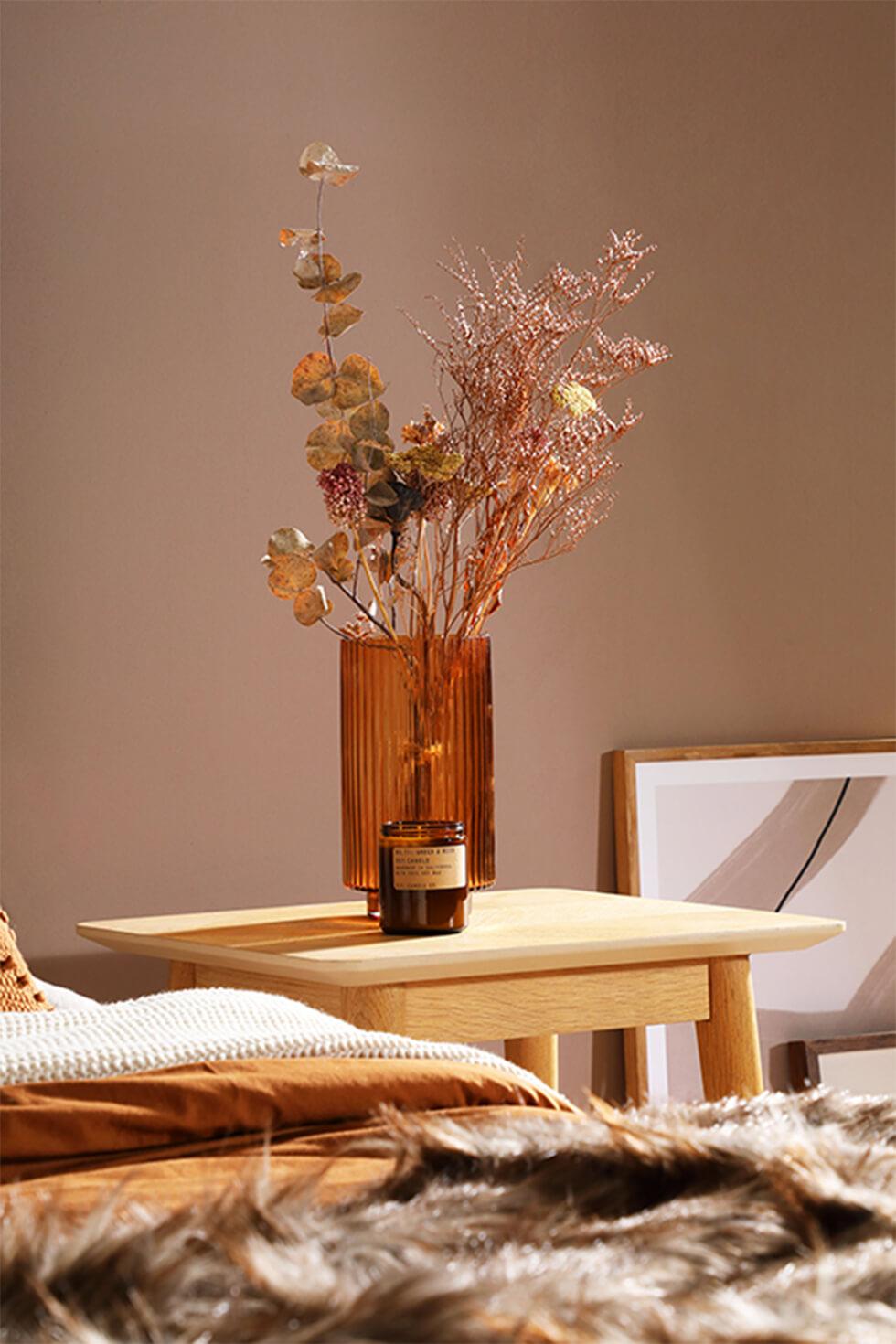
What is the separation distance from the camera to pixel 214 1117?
3.29 ft

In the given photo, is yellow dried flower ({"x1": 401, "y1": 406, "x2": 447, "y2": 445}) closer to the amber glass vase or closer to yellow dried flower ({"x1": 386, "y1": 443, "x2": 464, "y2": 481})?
yellow dried flower ({"x1": 386, "y1": 443, "x2": 464, "y2": 481})

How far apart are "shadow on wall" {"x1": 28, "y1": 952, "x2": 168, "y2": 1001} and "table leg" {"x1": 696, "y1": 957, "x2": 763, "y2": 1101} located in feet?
3.08

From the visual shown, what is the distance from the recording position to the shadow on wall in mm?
2492

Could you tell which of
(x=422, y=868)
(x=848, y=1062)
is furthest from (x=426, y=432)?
(x=848, y=1062)

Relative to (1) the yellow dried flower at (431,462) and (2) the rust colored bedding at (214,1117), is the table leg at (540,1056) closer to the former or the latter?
(1) the yellow dried flower at (431,462)

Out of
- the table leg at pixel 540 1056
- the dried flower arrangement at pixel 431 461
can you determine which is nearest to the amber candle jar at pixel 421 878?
the dried flower arrangement at pixel 431 461

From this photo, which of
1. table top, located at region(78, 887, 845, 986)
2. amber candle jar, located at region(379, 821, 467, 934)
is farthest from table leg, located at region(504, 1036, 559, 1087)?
amber candle jar, located at region(379, 821, 467, 934)

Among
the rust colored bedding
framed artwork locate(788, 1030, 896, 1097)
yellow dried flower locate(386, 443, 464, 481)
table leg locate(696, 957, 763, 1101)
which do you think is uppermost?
yellow dried flower locate(386, 443, 464, 481)

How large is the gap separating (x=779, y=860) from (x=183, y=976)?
127 cm

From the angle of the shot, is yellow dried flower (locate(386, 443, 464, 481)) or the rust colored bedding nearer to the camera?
the rust colored bedding

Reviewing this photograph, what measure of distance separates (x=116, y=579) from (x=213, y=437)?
27cm

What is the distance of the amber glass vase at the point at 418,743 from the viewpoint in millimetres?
2064

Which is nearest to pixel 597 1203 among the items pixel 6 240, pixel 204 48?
pixel 6 240

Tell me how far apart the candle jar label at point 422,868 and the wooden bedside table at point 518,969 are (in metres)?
0.06
